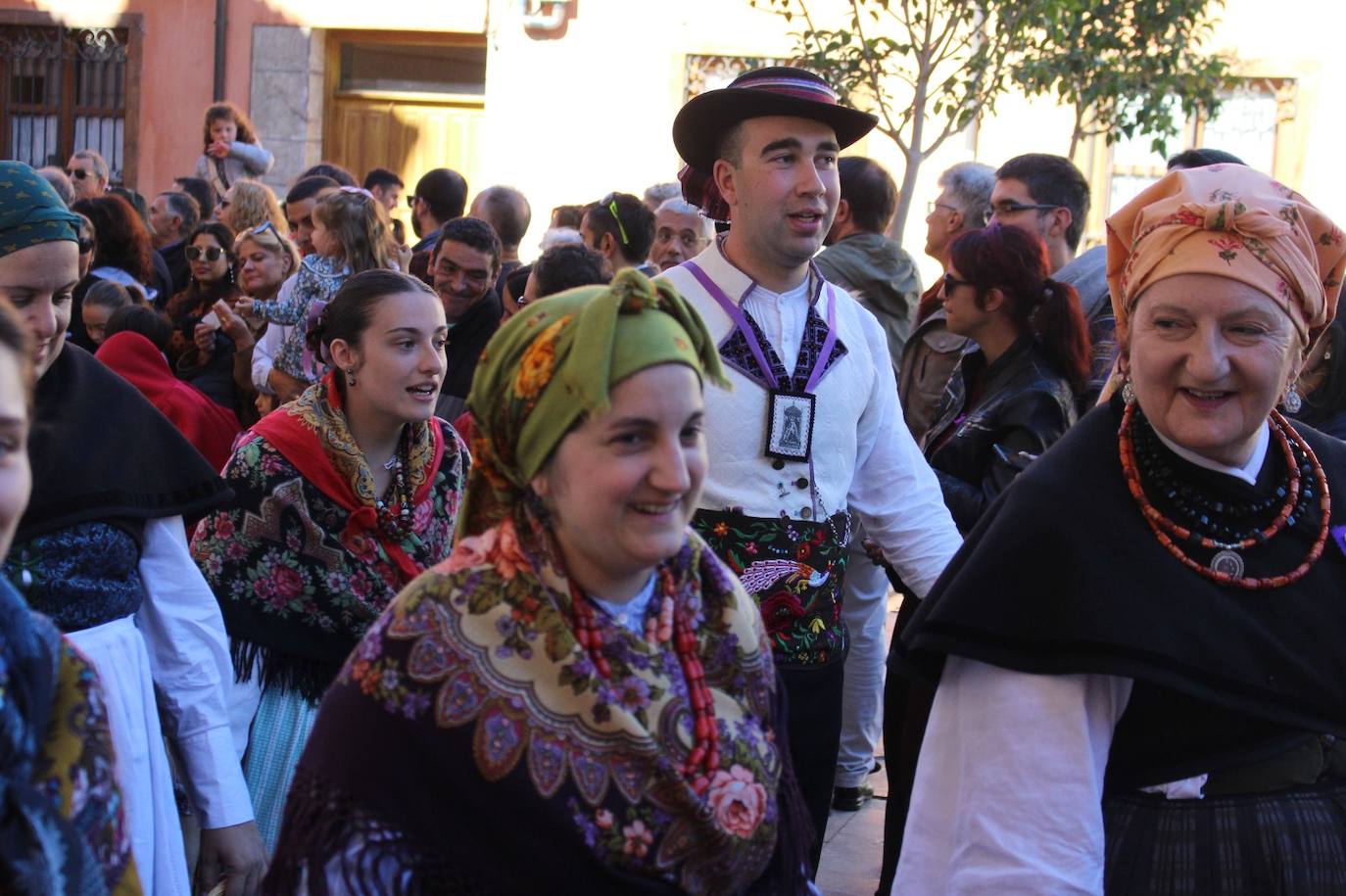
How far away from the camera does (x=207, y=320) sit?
6.45 m

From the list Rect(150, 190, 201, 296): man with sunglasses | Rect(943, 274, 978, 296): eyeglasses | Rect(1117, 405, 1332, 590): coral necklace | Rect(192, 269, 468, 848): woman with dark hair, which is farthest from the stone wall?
Rect(1117, 405, 1332, 590): coral necklace

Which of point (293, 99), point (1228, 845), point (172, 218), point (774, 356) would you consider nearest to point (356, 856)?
point (1228, 845)

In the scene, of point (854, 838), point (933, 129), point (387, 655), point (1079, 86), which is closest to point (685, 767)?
point (387, 655)

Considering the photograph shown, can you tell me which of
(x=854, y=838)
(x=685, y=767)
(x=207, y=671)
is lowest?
(x=854, y=838)

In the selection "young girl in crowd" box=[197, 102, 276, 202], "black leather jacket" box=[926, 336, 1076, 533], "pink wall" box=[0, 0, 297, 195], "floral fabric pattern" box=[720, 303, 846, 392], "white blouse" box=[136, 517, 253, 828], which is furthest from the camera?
"pink wall" box=[0, 0, 297, 195]

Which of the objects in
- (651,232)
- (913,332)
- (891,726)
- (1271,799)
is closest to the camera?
(1271,799)

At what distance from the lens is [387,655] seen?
217cm

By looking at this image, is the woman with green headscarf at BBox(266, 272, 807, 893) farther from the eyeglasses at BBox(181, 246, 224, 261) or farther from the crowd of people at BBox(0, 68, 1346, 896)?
the eyeglasses at BBox(181, 246, 224, 261)

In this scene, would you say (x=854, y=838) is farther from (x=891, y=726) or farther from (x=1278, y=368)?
(x=1278, y=368)

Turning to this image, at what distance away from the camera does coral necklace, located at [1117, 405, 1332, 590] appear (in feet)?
8.39

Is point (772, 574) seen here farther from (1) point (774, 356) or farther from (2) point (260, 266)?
(2) point (260, 266)

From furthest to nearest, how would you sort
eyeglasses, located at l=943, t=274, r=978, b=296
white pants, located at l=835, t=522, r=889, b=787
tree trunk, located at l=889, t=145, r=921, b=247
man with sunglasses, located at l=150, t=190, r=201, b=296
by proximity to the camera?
man with sunglasses, located at l=150, t=190, r=201, b=296 → tree trunk, located at l=889, t=145, r=921, b=247 → white pants, located at l=835, t=522, r=889, b=787 → eyeglasses, located at l=943, t=274, r=978, b=296

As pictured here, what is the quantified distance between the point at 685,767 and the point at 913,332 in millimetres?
3368

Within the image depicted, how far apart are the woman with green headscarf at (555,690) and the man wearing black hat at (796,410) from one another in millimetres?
1269
